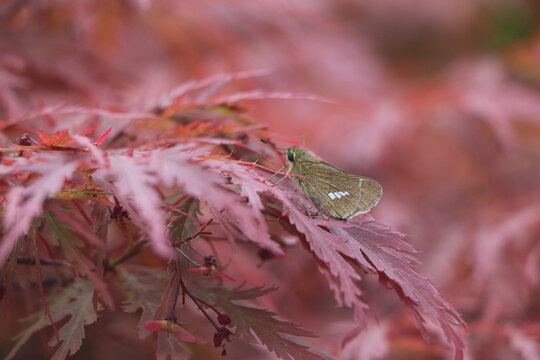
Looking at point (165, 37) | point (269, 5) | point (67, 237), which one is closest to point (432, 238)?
point (269, 5)

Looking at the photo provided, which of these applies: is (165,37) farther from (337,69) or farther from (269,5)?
(337,69)

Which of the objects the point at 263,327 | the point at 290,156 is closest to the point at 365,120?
the point at 290,156

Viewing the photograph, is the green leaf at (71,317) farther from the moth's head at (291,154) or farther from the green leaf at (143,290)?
the moth's head at (291,154)

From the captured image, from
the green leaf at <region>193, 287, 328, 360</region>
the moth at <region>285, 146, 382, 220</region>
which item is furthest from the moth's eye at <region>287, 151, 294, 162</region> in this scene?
the green leaf at <region>193, 287, 328, 360</region>

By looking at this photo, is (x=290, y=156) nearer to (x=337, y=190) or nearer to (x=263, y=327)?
(x=337, y=190)

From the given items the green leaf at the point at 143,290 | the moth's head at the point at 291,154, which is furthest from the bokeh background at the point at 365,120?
the green leaf at the point at 143,290

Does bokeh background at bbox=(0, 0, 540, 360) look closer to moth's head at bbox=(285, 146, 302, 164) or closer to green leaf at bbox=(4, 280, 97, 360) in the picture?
moth's head at bbox=(285, 146, 302, 164)
